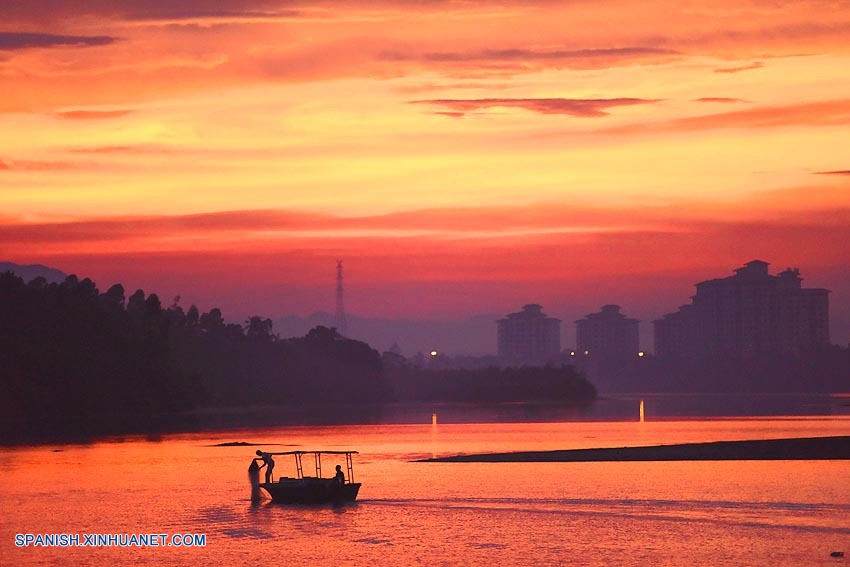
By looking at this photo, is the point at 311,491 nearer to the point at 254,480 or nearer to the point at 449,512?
the point at 254,480

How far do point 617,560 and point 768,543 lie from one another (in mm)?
7111

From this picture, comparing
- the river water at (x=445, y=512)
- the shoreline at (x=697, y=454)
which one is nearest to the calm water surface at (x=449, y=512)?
the river water at (x=445, y=512)

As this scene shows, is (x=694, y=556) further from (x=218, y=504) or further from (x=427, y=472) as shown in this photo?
(x=427, y=472)

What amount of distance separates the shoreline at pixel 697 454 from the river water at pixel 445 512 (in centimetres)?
314

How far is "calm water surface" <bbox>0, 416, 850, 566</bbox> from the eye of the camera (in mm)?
50562

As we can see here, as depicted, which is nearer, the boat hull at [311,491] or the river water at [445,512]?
the river water at [445,512]

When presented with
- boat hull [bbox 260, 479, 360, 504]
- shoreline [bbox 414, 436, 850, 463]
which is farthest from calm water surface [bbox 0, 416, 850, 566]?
shoreline [bbox 414, 436, 850, 463]

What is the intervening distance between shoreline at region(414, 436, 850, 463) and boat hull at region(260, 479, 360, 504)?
27.5 meters

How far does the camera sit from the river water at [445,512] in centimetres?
5056

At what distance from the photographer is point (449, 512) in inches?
2450

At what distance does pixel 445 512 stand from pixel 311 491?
815 cm

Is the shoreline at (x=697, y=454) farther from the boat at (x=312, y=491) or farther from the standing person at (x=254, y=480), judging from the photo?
the standing person at (x=254, y=480)

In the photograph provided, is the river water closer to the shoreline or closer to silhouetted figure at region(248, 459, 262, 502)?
silhouetted figure at region(248, 459, 262, 502)

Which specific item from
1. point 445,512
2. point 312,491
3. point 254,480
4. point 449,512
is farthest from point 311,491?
point 449,512
